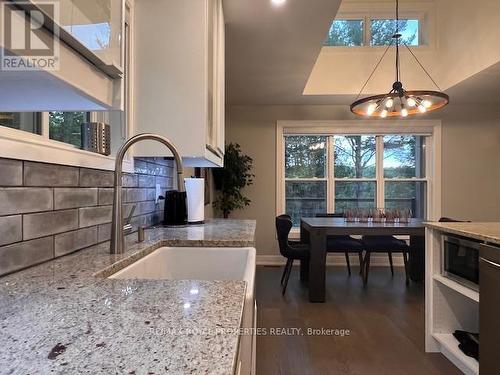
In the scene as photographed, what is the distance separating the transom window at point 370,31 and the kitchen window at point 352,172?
4.32 feet

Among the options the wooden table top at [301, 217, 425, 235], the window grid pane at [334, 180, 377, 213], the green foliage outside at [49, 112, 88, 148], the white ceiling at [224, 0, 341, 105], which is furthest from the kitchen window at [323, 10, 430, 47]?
the green foliage outside at [49, 112, 88, 148]

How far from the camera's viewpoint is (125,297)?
0.70 meters

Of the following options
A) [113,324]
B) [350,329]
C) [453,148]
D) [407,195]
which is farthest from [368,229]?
[113,324]

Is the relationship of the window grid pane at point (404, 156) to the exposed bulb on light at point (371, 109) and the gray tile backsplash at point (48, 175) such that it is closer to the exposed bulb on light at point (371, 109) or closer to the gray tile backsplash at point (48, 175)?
the exposed bulb on light at point (371, 109)

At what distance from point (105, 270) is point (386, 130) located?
4.91m

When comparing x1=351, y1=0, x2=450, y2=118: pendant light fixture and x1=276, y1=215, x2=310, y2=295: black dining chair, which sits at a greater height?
x1=351, y1=0, x2=450, y2=118: pendant light fixture

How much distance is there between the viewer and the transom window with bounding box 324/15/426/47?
4.68m

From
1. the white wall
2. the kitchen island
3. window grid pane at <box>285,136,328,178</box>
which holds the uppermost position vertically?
the white wall

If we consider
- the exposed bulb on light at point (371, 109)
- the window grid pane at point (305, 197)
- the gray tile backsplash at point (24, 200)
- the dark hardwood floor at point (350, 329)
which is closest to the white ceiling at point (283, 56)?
the exposed bulb on light at point (371, 109)

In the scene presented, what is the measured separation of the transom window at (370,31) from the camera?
4.68 metres

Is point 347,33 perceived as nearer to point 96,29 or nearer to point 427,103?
point 427,103

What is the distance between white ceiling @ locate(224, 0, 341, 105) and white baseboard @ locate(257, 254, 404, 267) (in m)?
2.42

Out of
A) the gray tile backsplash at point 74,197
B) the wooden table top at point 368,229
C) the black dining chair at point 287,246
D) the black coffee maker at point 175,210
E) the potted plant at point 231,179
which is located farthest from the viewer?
the potted plant at point 231,179

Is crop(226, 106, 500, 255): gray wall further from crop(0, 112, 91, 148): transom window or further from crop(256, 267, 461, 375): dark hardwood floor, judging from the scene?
crop(0, 112, 91, 148): transom window
